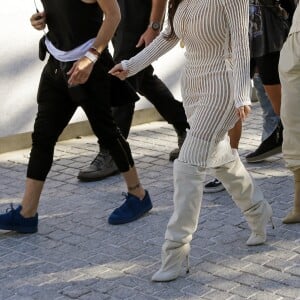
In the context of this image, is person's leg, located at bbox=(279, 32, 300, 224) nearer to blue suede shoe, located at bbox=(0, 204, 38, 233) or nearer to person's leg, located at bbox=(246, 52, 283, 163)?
person's leg, located at bbox=(246, 52, 283, 163)

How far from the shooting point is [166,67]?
822cm

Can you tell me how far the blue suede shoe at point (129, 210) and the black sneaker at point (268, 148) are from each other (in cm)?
141

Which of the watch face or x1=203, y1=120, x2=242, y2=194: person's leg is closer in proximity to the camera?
the watch face

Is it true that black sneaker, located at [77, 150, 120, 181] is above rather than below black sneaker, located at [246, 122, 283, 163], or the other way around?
above

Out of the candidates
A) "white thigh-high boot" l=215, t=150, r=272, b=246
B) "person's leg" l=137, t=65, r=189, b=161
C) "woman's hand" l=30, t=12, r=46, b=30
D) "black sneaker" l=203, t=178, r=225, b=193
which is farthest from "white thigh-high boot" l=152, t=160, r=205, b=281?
"person's leg" l=137, t=65, r=189, b=161

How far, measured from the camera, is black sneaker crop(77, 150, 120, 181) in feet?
20.7

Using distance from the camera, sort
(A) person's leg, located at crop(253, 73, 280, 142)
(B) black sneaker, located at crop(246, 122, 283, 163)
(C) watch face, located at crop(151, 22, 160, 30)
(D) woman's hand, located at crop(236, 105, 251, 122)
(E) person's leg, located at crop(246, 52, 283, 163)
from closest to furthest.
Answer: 1. (D) woman's hand, located at crop(236, 105, 251, 122)
2. (C) watch face, located at crop(151, 22, 160, 30)
3. (E) person's leg, located at crop(246, 52, 283, 163)
4. (B) black sneaker, located at crop(246, 122, 283, 163)
5. (A) person's leg, located at crop(253, 73, 280, 142)

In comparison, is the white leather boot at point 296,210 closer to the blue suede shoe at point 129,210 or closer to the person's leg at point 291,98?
the person's leg at point 291,98

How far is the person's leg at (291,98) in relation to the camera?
4809 millimetres

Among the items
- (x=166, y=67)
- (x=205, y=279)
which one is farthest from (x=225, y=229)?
(x=166, y=67)

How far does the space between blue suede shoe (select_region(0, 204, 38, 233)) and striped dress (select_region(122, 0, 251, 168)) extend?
131 cm

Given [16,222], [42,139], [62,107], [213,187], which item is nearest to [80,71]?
[62,107]

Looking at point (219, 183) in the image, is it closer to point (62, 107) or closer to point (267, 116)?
point (267, 116)

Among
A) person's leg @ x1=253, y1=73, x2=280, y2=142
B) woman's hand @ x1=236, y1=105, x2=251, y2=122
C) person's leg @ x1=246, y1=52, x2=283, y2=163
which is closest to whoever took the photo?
woman's hand @ x1=236, y1=105, x2=251, y2=122
